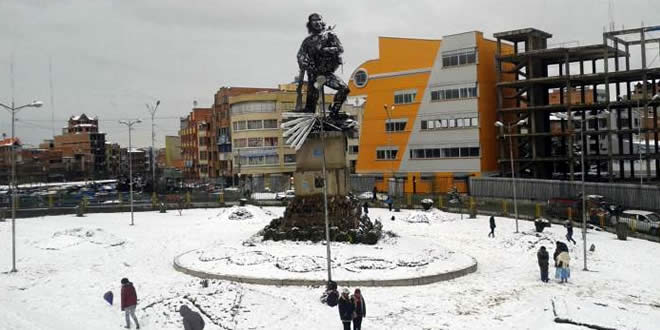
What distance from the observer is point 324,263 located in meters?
22.1

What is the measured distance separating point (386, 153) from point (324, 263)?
41.4 metres

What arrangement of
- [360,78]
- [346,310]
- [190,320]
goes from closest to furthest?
1. [190,320]
2. [346,310]
3. [360,78]

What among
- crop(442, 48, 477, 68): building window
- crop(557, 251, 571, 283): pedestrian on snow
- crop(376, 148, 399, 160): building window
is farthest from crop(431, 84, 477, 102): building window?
crop(557, 251, 571, 283): pedestrian on snow

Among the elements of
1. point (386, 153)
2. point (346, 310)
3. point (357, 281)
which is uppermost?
point (386, 153)

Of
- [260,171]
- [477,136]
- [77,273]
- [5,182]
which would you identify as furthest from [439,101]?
[5,182]

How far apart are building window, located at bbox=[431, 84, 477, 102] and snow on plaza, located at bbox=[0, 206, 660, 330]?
24.6 meters

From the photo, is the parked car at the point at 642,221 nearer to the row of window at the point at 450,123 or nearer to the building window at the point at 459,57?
the row of window at the point at 450,123

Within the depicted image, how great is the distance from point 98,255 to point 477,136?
127 ft

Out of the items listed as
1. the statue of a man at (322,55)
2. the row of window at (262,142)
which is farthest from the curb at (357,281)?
the row of window at (262,142)

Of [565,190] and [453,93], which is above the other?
[453,93]

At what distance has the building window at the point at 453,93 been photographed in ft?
185

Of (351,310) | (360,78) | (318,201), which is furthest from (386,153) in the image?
(351,310)

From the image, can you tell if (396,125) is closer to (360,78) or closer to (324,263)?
(360,78)

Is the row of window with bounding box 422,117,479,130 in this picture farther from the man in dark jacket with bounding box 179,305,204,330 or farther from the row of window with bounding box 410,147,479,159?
the man in dark jacket with bounding box 179,305,204,330
